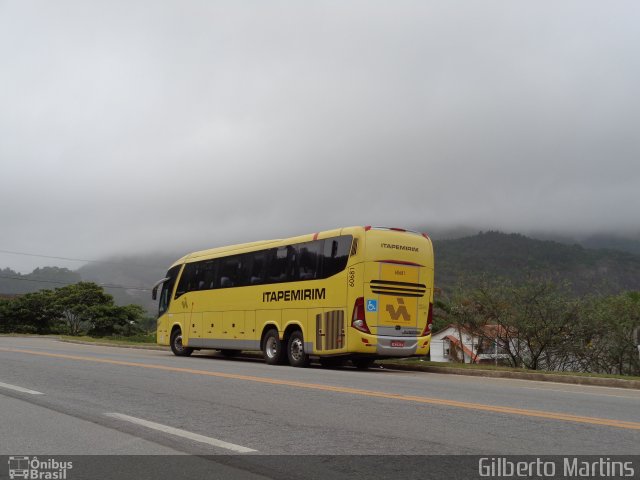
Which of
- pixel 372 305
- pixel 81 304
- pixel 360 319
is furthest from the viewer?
pixel 81 304

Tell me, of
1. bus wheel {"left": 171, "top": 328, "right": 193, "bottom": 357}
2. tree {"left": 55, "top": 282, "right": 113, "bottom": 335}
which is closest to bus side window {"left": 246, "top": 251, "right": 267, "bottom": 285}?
bus wheel {"left": 171, "top": 328, "right": 193, "bottom": 357}

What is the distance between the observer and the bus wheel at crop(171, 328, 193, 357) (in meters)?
24.0

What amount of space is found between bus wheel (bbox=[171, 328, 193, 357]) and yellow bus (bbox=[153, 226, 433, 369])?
2.91 metres

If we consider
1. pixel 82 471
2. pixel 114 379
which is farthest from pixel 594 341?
pixel 82 471

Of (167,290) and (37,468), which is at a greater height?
(167,290)

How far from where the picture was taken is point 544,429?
678 centimetres

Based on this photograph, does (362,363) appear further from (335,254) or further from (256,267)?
(256,267)

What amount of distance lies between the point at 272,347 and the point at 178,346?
665 cm

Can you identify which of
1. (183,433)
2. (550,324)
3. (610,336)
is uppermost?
(550,324)

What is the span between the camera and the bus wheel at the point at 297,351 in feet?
58.4

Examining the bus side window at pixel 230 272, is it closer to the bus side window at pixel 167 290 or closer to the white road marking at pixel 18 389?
the bus side window at pixel 167 290

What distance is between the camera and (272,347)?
62.3ft

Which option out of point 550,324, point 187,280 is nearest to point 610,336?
point 550,324

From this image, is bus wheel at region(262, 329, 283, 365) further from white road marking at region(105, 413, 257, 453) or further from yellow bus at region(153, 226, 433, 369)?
white road marking at region(105, 413, 257, 453)
